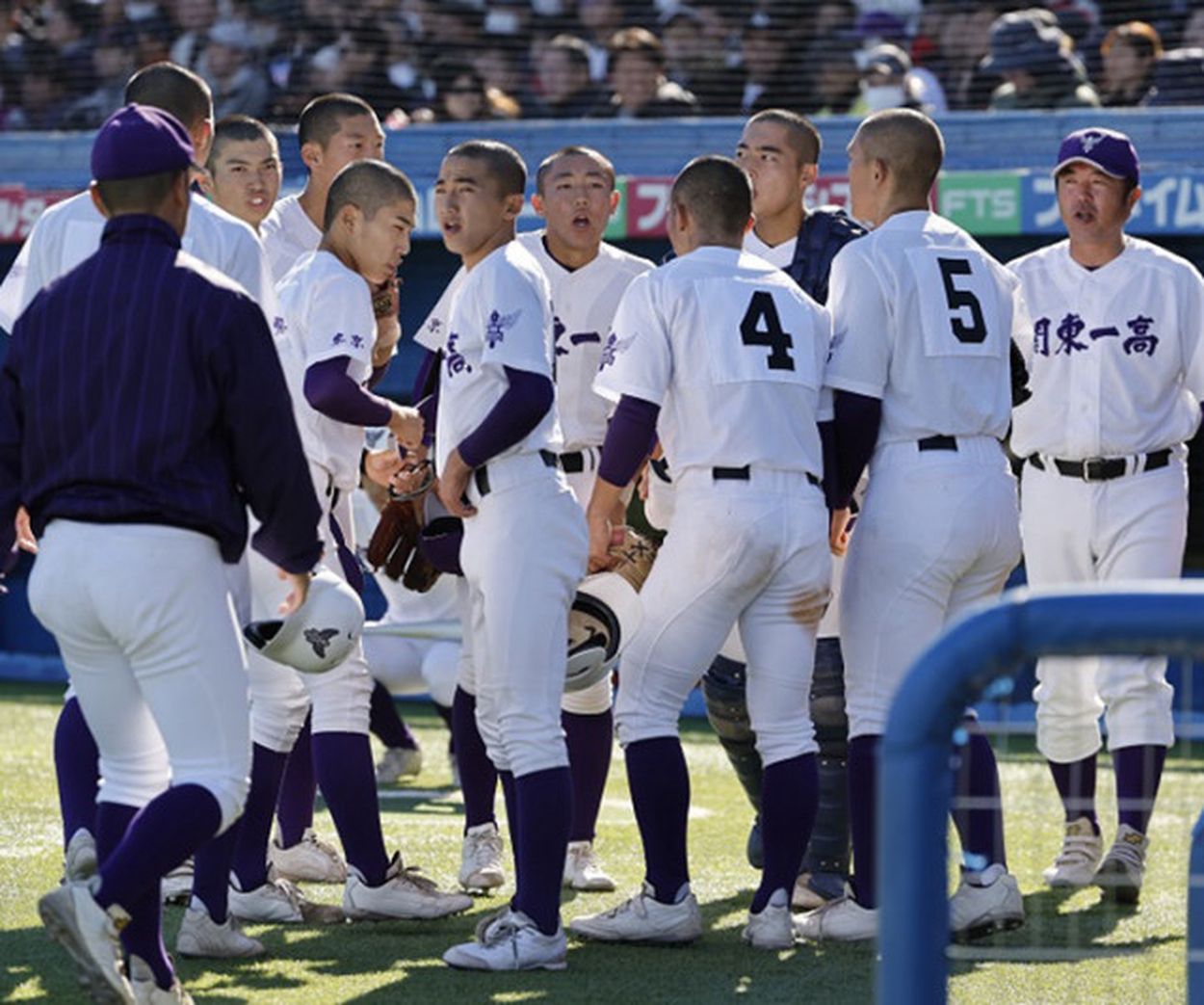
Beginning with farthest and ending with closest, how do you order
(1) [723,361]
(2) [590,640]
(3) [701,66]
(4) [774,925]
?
(3) [701,66], (2) [590,640], (4) [774,925], (1) [723,361]

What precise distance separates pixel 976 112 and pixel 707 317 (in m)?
6.17

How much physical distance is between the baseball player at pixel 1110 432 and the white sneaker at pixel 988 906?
0.92 meters

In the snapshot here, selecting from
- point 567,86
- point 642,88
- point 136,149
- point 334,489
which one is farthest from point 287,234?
point 567,86

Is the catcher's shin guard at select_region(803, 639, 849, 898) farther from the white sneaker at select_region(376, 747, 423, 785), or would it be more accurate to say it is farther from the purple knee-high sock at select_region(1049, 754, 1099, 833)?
the white sneaker at select_region(376, 747, 423, 785)

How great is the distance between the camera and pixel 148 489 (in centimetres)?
443

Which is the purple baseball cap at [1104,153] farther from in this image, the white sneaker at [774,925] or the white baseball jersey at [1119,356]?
the white sneaker at [774,925]

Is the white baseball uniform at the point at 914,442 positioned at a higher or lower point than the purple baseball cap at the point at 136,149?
lower

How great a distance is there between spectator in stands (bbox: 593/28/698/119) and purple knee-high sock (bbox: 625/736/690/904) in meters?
6.80

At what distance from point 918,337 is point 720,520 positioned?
71cm

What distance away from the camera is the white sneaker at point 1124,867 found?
639 cm

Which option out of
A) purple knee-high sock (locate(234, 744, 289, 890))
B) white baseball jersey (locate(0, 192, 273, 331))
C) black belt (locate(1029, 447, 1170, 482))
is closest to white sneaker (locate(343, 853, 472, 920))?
purple knee-high sock (locate(234, 744, 289, 890))

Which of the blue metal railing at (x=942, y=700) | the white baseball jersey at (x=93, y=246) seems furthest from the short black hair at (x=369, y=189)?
the blue metal railing at (x=942, y=700)

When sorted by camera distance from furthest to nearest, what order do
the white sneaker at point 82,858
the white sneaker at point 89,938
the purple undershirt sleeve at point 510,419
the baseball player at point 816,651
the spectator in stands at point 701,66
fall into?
1. the spectator in stands at point 701,66
2. the baseball player at point 816,651
3. the purple undershirt sleeve at point 510,419
4. the white sneaker at point 82,858
5. the white sneaker at point 89,938

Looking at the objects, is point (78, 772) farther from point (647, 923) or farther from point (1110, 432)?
point (1110, 432)
